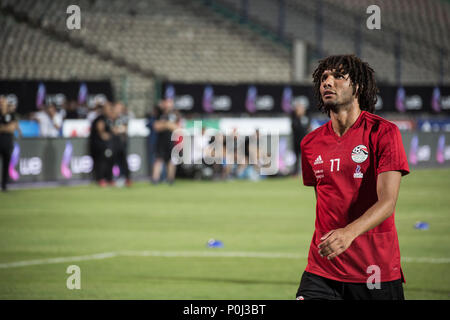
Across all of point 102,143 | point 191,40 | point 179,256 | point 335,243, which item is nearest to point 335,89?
point 335,243

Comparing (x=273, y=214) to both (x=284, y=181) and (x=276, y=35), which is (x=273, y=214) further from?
(x=276, y=35)

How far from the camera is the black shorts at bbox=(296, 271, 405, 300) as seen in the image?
4.94m

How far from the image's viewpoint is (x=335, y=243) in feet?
15.2

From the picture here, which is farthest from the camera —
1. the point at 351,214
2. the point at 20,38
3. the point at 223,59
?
the point at 223,59

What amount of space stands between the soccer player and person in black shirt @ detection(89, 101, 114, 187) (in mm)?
19648

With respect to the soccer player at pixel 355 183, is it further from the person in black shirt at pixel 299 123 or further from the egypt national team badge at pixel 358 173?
the person in black shirt at pixel 299 123

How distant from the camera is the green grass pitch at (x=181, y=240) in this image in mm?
9891

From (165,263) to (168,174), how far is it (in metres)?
14.0

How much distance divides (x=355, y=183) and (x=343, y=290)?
620 mm

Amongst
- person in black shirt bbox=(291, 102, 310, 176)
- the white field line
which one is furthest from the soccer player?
person in black shirt bbox=(291, 102, 310, 176)

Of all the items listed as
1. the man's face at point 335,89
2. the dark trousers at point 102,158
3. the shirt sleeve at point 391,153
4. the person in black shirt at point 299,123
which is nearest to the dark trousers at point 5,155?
the dark trousers at point 102,158

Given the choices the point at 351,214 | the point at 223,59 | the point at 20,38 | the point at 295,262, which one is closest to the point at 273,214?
the point at 295,262

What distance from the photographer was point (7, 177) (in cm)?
2323

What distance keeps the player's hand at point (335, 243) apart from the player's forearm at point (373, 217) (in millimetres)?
64
